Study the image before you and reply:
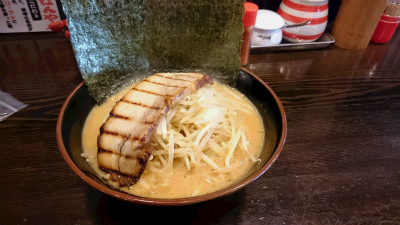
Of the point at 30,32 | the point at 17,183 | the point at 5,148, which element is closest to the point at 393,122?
the point at 17,183

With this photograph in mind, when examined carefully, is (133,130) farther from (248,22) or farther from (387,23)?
(387,23)

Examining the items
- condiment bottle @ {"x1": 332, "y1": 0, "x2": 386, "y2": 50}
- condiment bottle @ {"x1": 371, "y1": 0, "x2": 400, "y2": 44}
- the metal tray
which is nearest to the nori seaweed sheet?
the metal tray

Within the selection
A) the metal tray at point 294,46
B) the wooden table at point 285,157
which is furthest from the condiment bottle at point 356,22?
the wooden table at point 285,157

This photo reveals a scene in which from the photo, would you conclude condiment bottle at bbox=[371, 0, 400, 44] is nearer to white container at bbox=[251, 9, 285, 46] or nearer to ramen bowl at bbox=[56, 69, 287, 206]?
white container at bbox=[251, 9, 285, 46]

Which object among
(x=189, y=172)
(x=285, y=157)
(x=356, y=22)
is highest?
(x=356, y=22)

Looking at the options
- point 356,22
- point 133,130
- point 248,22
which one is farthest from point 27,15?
point 356,22

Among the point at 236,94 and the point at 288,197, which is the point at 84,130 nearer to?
the point at 236,94
